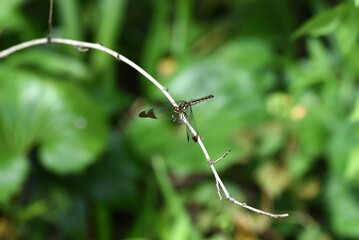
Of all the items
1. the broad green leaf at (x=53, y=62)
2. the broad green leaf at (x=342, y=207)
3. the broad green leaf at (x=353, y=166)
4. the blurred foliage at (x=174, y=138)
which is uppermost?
the broad green leaf at (x=53, y=62)

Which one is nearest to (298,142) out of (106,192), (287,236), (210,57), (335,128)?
(335,128)

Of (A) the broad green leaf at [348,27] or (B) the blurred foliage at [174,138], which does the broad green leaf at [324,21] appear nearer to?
(A) the broad green leaf at [348,27]

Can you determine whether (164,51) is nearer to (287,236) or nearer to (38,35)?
(38,35)

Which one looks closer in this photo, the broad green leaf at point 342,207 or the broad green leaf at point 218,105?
the broad green leaf at point 342,207

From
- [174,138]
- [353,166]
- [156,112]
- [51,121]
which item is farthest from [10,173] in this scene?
[353,166]

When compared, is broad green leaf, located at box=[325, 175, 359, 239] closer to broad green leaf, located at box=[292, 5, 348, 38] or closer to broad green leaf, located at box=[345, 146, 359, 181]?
broad green leaf, located at box=[345, 146, 359, 181]

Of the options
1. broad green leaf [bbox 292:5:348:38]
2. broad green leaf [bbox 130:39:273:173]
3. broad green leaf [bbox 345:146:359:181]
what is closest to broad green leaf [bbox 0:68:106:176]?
broad green leaf [bbox 130:39:273:173]

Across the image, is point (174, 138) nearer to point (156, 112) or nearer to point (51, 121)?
point (51, 121)

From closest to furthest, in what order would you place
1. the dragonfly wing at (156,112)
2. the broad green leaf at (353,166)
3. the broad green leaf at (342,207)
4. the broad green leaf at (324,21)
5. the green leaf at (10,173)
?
1. the dragonfly wing at (156,112)
2. the broad green leaf at (324,21)
3. the broad green leaf at (353,166)
4. the green leaf at (10,173)
5. the broad green leaf at (342,207)

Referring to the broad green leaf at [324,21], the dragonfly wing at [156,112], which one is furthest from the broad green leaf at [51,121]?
the broad green leaf at [324,21]
